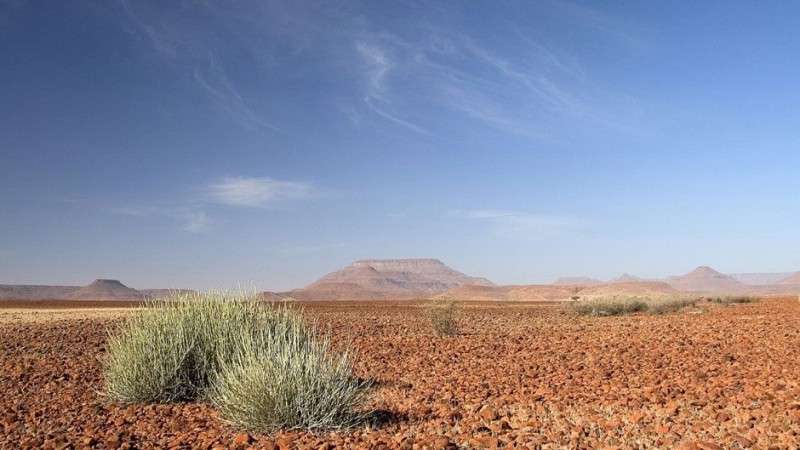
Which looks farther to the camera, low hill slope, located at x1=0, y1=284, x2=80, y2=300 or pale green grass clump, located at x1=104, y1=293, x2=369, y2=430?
low hill slope, located at x1=0, y1=284, x2=80, y2=300

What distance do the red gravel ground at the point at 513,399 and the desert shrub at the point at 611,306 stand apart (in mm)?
14410

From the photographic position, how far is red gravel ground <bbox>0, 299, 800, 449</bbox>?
25.2 feet

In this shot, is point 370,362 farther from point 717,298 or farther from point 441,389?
point 717,298

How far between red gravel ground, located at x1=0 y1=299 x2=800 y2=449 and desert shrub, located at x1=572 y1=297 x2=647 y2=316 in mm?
14410

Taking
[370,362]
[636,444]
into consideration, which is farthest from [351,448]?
[370,362]

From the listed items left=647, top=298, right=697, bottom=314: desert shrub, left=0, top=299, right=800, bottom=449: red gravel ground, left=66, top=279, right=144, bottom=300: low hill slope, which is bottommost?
left=0, top=299, right=800, bottom=449: red gravel ground

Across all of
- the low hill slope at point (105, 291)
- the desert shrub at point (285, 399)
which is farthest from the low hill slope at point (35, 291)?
the desert shrub at point (285, 399)

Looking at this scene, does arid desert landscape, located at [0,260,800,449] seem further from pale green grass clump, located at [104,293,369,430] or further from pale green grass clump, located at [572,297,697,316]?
pale green grass clump, located at [572,297,697,316]

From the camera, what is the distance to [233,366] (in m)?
9.70

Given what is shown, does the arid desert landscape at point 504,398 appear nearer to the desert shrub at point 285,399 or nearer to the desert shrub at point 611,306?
the desert shrub at point 285,399

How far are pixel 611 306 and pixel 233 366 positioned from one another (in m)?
25.9

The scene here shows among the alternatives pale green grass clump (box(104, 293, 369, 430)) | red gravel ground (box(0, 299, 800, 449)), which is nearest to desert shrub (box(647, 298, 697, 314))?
red gravel ground (box(0, 299, 800, 449))

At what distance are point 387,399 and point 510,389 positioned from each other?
1.91 m

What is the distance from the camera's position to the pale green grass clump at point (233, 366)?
27.3ft
